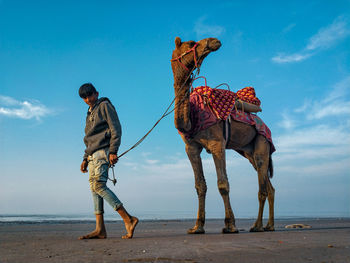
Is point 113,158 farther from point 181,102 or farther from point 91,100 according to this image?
point 181,102

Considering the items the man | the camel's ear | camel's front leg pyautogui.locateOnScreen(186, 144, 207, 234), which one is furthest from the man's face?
camel's front leg pyautogui.locateOnScreen(186, 144, 207, 234)

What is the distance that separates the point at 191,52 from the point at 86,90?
199cm

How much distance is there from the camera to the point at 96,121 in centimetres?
582

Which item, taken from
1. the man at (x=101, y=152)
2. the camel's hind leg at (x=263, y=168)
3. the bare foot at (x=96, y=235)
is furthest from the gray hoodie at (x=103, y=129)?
the camel's hind leg at (x=263, y=168)

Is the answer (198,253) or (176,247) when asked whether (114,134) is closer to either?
(176,247)

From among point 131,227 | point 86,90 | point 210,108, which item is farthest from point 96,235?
point 210,108

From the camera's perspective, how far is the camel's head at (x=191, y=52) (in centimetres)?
636

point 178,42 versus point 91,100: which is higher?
point 178,42

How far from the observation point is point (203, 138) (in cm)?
713

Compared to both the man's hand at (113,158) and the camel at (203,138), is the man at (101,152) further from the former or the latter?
the camel at (203,138)

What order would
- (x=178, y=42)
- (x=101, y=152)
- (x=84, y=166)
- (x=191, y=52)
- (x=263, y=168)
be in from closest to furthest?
(x=101, y=152) → (x=84, y=166) → (x=191, y=52) → (x=178, y=42) → (x=263, y=168)

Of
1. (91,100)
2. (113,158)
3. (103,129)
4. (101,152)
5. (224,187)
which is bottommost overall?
(224,187)

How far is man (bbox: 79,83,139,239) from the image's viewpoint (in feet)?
18.3

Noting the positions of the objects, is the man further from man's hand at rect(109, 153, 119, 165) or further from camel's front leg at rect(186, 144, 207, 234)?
camel's front leg at rect(186, 144, 207, 234)
